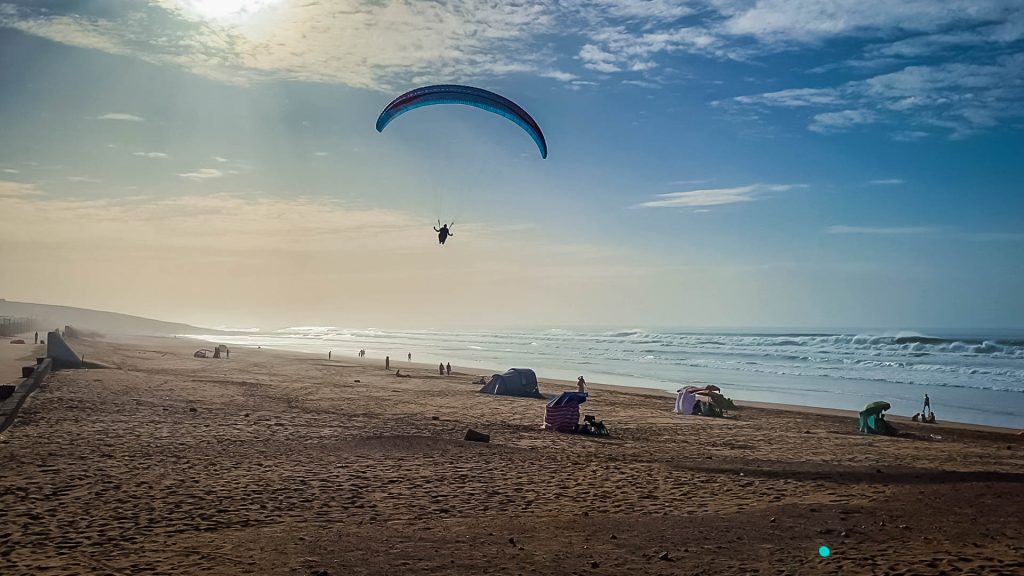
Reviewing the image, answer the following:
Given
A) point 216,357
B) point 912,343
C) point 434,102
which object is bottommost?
point 216,357

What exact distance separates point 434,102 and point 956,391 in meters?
29.4

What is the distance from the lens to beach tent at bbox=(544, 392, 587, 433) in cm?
1644

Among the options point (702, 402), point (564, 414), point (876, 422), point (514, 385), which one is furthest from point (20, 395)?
point (876, 422)

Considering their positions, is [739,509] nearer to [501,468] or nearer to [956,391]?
[501,468]

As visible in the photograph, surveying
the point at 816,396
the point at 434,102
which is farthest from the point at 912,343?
the point at 434,102

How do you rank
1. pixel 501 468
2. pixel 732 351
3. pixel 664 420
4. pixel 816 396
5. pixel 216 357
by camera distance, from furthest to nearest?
pixel 732 351
pixel 216 357
pixel 816 396
pixel 664 420
pixel 501 468

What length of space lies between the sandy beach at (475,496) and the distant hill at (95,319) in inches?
4921

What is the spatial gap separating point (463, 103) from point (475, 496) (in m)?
13.7

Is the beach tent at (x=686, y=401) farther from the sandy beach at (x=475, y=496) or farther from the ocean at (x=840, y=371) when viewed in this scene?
the ocean at (x=840, y=371)

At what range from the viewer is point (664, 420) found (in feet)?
63.8

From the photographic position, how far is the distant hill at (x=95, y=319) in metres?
129

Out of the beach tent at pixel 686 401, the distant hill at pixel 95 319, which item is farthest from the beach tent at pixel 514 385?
the distant hill at pixel 95 319

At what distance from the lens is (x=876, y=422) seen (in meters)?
17.8

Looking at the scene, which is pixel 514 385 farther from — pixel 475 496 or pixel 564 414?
pixel 475 496
